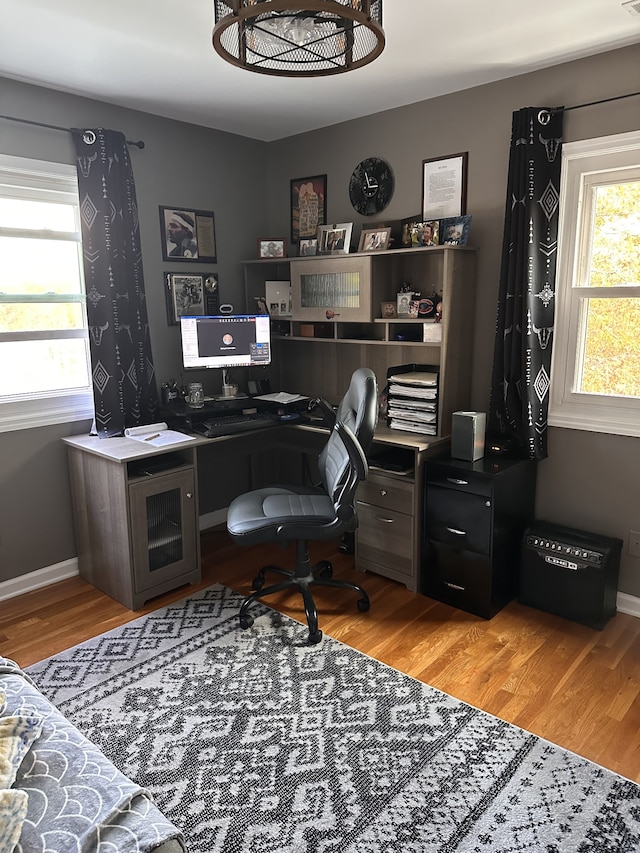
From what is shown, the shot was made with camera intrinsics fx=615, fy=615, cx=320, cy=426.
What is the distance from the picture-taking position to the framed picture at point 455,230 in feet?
10.1

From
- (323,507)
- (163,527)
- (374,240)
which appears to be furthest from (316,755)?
(374,240)

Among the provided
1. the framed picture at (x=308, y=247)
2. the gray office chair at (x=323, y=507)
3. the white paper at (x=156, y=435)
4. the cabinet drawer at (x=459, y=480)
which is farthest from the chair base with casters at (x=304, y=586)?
the framed picture at (x=308, y=247)

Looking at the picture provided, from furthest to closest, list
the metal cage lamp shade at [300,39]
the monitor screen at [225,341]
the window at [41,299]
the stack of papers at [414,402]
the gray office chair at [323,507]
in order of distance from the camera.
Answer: the monitor screen at [225,341]
the stack of papers at [414,402]
the window at [41,299]
the gray office chair at [323,507]
the metal cage lamp shade at [300,39]

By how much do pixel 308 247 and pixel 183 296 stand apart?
83 centimetres

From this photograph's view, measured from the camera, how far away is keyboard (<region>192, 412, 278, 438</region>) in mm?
3172

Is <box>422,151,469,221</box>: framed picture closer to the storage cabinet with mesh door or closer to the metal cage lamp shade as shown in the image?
the metal cage lamp shade

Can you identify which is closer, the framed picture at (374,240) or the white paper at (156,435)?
the white paper at (156,435)

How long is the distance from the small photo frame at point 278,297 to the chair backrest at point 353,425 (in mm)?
1211

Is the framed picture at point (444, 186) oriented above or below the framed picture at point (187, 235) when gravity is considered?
above

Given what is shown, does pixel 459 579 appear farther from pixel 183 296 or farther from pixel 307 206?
pixel 307 206

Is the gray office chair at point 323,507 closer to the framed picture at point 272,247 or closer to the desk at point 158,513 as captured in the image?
the desk at point 158,513

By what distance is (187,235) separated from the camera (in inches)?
144

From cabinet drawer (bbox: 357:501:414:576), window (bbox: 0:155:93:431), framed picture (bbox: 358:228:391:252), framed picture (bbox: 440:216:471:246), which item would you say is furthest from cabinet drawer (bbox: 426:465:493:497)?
window (bbox: 0:155:93:431)

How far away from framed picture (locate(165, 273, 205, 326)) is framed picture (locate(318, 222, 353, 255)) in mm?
768
